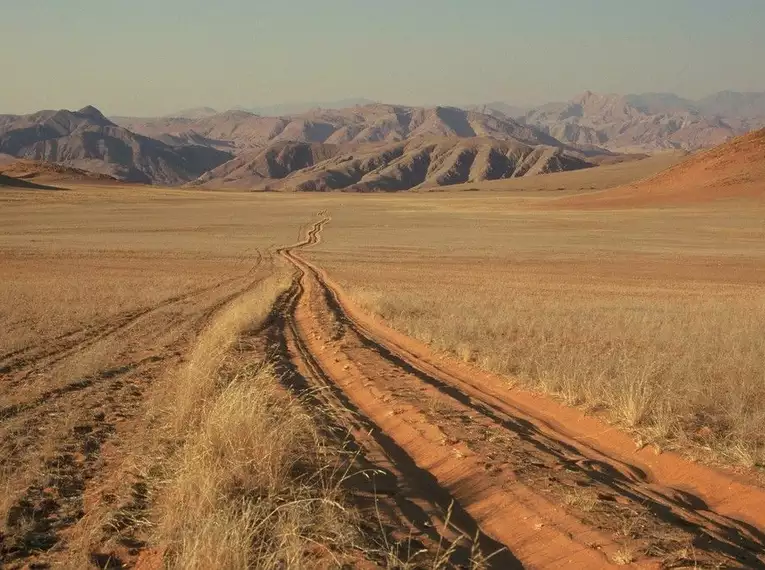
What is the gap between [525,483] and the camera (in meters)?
6.00

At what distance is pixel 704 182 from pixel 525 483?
85522mm

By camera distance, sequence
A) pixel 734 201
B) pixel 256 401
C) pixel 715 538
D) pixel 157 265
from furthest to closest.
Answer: pixel 734 201, pixel 157 265, pixel 256 401, pixel 715 538

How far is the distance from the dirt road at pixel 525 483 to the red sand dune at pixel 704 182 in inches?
2986

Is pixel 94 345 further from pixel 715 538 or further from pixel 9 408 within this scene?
pixel 715 538

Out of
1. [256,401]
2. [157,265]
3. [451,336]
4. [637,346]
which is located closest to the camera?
[256,401]

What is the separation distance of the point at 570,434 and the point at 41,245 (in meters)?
39.9

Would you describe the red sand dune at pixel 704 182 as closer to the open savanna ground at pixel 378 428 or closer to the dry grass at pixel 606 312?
the dry grass at pixel 606 312

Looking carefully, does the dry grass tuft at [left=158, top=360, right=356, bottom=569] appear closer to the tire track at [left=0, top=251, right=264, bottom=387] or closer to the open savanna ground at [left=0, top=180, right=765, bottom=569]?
the open savanna ground at [left=0, top=180, right=765, bottom=569]

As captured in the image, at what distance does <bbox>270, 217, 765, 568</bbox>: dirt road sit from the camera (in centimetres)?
491

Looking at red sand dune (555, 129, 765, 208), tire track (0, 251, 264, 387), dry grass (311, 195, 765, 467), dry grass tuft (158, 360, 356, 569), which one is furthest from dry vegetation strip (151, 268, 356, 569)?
red sand dune (555, 129, 765, 208)

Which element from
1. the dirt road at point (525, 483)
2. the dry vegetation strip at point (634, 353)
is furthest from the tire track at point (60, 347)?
the dry vegetation strip at point (634, 353)

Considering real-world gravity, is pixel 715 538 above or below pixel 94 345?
above

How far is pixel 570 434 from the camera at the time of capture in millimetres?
7961

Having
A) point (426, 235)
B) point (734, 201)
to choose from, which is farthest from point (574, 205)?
point (426, 235)
